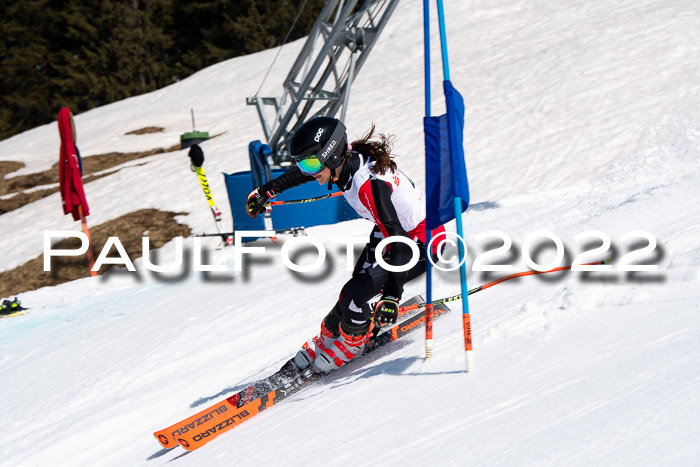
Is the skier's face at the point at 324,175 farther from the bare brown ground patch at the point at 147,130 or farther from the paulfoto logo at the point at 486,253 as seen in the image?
the bare brown ground patch at the point at 147,130

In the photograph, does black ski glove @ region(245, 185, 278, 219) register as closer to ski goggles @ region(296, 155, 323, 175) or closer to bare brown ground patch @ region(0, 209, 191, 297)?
ski goggles @ region(296, 155, 323, 175)

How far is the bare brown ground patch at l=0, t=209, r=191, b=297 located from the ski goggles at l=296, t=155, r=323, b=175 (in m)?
12.0

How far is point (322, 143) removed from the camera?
3.71 meters

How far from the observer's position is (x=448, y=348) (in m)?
3.94

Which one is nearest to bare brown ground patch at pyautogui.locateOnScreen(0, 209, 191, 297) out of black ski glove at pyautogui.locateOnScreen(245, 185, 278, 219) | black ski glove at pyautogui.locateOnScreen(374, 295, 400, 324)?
black ski glove at pyautogui.locateOnScreen(245, 185, 278, 219)

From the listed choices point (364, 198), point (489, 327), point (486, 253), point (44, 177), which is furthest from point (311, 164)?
point (44, 177)

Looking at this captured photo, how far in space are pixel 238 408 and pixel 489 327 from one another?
168cm

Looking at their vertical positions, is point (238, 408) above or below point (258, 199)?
below

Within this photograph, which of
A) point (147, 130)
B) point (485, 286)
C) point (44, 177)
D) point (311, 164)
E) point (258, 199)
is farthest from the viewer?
point (147, 130)

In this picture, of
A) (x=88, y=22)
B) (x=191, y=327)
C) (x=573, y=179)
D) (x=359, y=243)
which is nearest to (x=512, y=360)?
(x=191, y=327)

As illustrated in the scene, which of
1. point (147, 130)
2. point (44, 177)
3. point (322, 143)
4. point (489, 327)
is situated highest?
point (147, 130)

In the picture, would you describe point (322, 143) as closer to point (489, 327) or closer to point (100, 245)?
point (489, 327)

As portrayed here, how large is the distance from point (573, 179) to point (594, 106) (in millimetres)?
3037

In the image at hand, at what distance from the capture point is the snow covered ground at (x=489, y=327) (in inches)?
99.9
